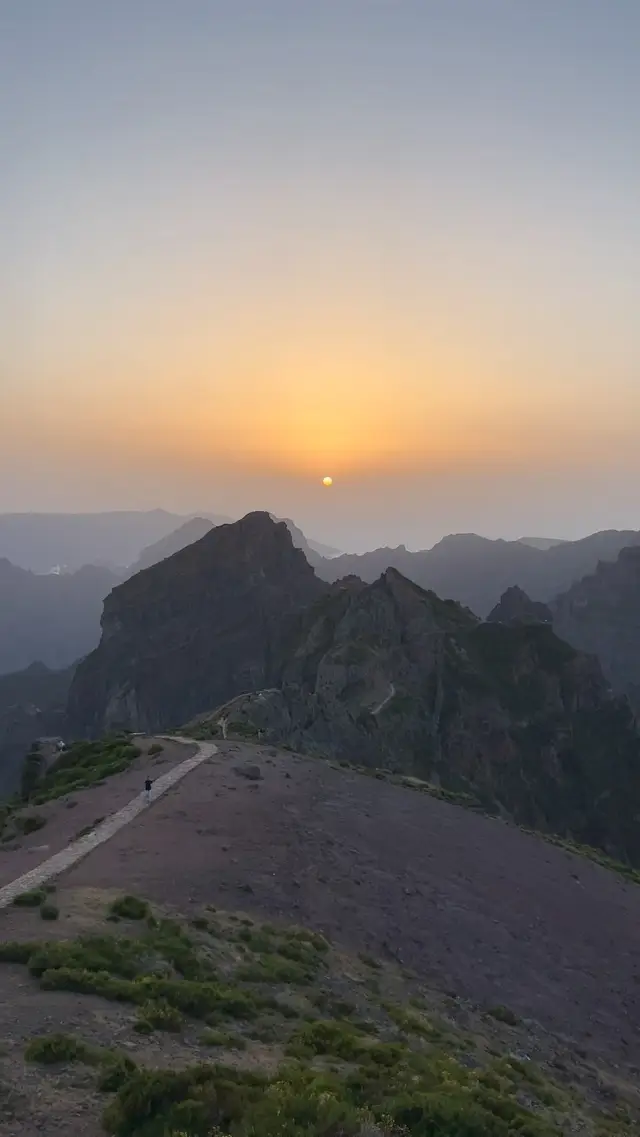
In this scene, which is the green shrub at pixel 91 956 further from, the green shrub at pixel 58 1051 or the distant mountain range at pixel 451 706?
the distant mountain range at pixel 451 706

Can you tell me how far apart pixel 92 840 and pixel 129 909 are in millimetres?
7998

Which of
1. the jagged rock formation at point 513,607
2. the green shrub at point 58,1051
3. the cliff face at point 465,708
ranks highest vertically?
the jagged rock formation at point 513,607

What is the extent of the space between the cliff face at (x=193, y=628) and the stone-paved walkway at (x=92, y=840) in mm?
96643

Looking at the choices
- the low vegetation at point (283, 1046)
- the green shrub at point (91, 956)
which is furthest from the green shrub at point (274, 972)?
the green shrub at point (91, 956)

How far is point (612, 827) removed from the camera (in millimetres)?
91250

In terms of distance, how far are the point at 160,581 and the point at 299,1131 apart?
14791 centimetres

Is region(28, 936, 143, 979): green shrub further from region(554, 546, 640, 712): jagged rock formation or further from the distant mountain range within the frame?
region(554, 546, 640, 712): jagged rock formation

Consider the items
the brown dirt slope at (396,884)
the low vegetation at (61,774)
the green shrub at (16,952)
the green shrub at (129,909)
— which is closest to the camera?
the green shrub at (16,952)

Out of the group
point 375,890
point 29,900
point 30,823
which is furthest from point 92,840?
point 375,890

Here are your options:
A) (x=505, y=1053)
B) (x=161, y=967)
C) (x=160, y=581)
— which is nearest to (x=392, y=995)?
(x=505, y=1053)

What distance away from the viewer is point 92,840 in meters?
26.2

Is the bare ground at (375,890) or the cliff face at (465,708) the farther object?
the cliff face at (465,708)

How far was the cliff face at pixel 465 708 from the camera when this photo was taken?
7894cm

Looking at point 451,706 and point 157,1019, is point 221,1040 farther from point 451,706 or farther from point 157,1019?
point 451,706
